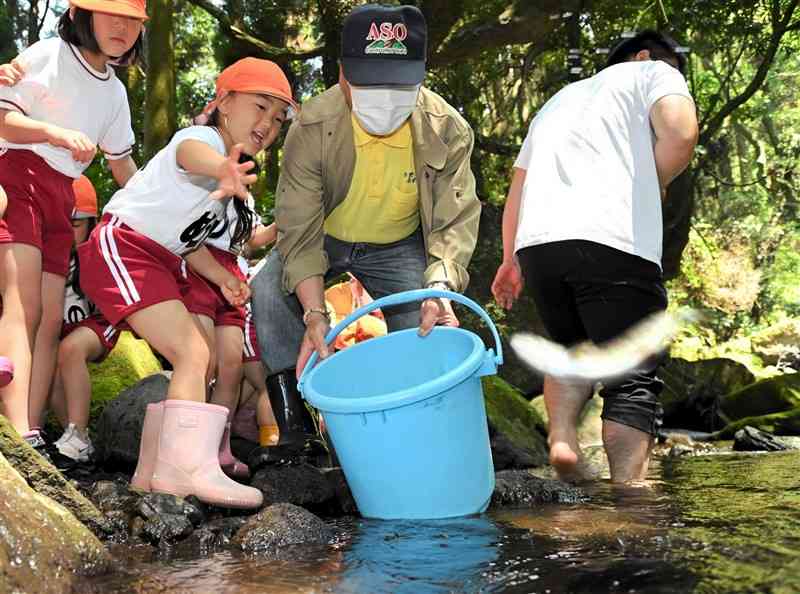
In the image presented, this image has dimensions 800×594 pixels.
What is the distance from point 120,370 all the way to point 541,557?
3.56 meters

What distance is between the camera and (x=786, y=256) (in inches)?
994

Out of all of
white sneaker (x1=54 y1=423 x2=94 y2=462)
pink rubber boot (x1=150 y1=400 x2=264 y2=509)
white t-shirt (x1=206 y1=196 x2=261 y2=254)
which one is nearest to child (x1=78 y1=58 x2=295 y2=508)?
pink rubber boot (x1=150 y1=400 x2=264 y2=509)

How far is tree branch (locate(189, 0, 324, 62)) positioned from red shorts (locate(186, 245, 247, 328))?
6.01 meters

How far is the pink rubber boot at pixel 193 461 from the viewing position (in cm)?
326

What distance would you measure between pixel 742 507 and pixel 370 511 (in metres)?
1.20

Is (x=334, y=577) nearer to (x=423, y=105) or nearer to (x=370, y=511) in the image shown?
(x=370, y=511)

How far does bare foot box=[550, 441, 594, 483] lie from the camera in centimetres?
381

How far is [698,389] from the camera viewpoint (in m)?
10.4

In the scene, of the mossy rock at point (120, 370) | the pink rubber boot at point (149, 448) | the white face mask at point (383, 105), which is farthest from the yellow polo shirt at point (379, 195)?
the mossy rock at point (120, 370)

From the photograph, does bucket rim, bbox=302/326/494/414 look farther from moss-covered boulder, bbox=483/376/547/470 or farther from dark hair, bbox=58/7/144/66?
moss-covered boulder, bbox=483/376/547/470

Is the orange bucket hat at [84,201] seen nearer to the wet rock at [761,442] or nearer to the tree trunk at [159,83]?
the tree trunk at [159,83]

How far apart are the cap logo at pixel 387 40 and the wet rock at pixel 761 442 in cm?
413

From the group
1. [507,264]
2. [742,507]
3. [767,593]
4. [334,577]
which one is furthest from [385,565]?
[507,264]

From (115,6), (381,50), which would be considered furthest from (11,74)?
(381,50)
